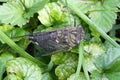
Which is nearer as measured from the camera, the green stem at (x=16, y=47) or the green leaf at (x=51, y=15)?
the green stem at (x=16, y=47)

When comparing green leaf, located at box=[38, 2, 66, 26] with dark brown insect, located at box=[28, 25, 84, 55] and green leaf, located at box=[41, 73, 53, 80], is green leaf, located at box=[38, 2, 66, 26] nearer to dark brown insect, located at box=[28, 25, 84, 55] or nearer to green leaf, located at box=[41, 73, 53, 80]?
dark brown insect, located at box=[28, 25, 84, 55]

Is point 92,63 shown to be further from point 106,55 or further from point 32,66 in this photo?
point 32,66

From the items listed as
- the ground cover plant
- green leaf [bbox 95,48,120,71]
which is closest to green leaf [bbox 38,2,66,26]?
the ground cover plant

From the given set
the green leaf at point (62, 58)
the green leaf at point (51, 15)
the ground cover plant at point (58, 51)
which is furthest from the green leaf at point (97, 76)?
the green leaf at point (51, 15)

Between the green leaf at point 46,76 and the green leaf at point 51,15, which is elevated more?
the green leaf at point 51,15

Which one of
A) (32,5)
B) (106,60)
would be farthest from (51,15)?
(106,60)

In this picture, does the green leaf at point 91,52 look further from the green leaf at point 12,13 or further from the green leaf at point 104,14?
the green leaf at point 12,13

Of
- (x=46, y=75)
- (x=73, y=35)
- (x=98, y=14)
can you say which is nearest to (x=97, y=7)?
(x=98, y=14)
